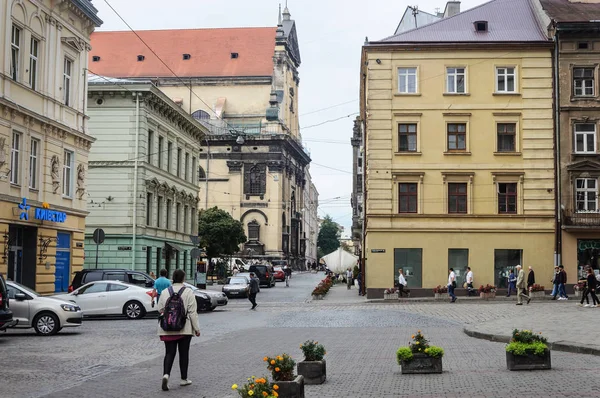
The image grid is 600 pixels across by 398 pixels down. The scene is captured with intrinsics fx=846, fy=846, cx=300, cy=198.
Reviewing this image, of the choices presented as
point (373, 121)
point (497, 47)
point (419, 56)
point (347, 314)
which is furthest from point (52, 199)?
point (497, 47)

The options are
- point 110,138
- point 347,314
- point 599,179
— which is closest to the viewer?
point 347,314

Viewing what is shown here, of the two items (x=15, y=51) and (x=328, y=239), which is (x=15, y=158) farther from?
(x=328, y=239)

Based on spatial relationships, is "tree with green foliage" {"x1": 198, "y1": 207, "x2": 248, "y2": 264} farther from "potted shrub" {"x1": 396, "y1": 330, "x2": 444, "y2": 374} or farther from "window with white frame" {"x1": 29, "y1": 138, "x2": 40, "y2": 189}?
"potted shrub" {"x1": 396, "y1": 330, "x2": 444, "y2": 374}

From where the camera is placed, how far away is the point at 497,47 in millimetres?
43250

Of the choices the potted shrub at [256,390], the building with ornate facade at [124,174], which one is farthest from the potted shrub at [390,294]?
the potted shrub at [256,390]

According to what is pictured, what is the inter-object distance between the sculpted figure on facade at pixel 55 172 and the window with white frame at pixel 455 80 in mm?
20165

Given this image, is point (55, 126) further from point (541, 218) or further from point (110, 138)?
point (541, 218)

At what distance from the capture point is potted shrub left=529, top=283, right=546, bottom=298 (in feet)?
128

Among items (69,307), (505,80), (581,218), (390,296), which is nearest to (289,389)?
(69,307)

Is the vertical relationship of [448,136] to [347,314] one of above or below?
above

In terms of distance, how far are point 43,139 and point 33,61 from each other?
9.97ft

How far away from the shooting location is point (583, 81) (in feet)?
141

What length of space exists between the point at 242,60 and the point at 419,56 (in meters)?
62.1

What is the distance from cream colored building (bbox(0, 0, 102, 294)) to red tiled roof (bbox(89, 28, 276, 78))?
2573 inches
